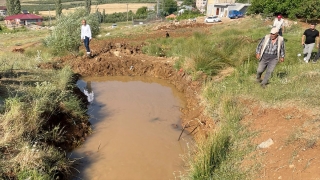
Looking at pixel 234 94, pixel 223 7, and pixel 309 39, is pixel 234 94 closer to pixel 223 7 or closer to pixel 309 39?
pixel 309 39

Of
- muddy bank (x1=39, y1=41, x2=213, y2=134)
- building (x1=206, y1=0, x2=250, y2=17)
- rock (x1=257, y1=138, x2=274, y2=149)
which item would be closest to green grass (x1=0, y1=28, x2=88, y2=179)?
rock (x1=257, y1=138, x2=274, y2=149)

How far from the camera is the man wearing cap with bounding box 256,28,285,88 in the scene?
554 cm

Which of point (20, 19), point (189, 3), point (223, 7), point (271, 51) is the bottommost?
point (271, 51)

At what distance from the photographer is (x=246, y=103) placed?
5.38 m

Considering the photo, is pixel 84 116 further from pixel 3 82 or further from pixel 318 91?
pixel 318 91

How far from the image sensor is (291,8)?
19547mm

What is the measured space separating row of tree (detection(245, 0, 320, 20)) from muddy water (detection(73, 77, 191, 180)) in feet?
48.5

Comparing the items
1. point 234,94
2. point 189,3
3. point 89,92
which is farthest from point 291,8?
point 189,3

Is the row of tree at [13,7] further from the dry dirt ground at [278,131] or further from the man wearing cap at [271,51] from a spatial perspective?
the man wearing cap at [271,51]

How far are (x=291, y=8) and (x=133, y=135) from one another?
63.0 ft

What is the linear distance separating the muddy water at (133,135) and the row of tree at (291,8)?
1479 centimetres

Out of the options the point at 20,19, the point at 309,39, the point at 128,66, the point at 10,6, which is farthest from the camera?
the point at 10,6

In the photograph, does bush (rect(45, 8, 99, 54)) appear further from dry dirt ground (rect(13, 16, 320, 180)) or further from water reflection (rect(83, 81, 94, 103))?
dry dirt ground (rect(13, 16, 320, 180))

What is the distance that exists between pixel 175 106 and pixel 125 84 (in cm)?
272
